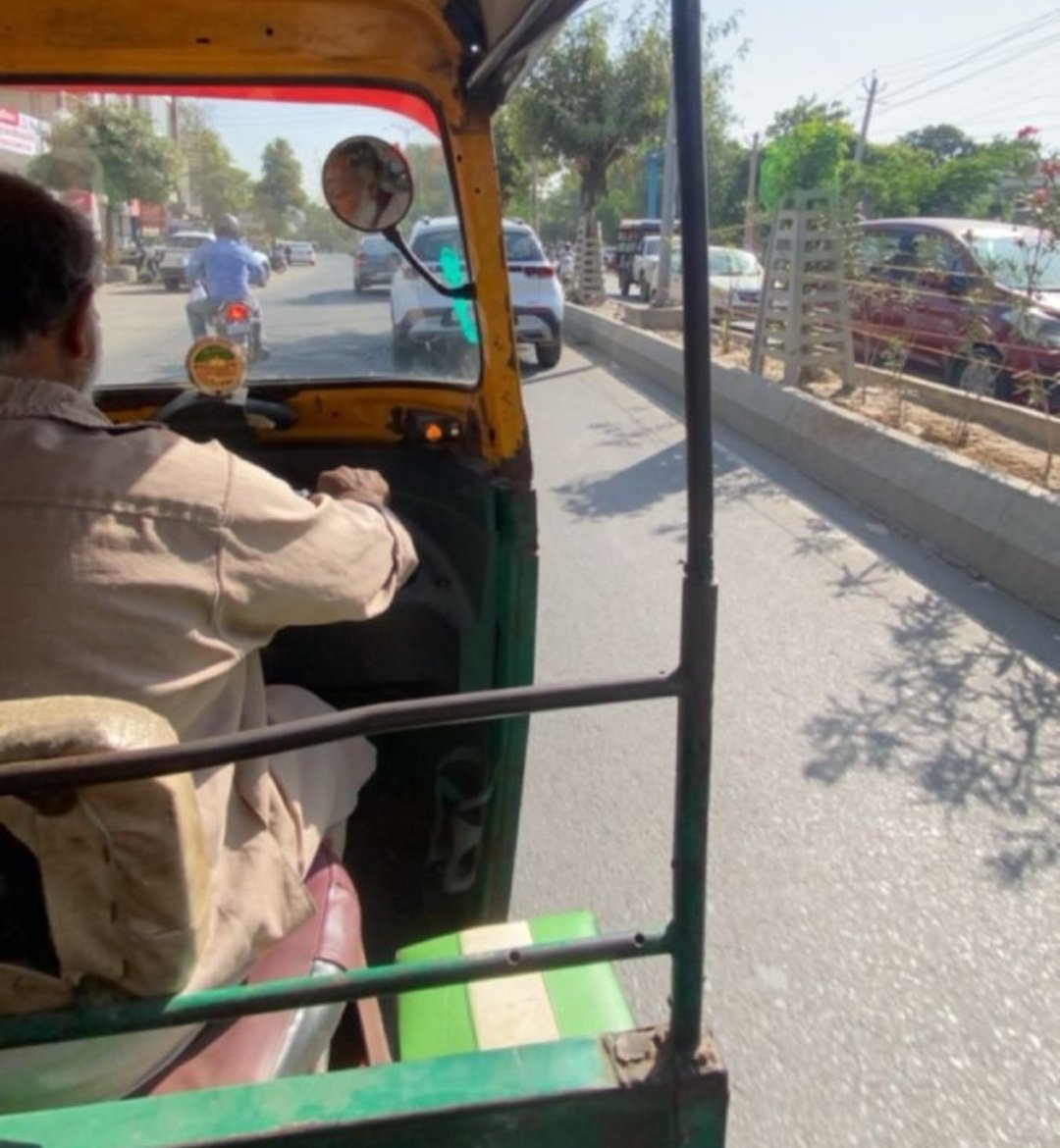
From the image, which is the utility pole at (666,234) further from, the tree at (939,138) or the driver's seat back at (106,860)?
the tree at (939,138)

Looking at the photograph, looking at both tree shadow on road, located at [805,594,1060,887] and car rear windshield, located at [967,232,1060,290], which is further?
car rear windshield, located at [967,232,1060,290]

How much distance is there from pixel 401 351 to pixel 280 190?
1.59 feet

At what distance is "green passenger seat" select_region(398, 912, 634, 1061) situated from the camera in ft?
5.67

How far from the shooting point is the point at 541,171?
2016cm

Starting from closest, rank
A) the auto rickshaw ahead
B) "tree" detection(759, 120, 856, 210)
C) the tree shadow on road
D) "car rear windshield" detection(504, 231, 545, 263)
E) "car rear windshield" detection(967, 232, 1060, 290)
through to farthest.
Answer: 1. the auto rickshaw ahead
2. the tree shadow on road
3. "car rear windshield" detection(967, 232, 1060, 290)
4. "tree" detection(759, 120, 856, 210)
5. "car rear windshield" detection(504, 231, 545, 263)

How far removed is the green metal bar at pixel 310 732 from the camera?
106cm

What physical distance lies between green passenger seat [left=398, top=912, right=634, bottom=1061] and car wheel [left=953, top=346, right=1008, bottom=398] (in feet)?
24.4

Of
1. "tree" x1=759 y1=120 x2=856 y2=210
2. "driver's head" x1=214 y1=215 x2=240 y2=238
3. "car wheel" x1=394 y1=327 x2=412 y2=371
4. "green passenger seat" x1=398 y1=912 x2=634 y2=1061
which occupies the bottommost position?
"green passenger seat" x1=398 y1=912 x2=634 y2=1061

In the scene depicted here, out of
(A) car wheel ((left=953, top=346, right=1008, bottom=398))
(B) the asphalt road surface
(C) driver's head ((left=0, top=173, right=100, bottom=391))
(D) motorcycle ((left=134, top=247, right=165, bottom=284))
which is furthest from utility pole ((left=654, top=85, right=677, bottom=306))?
(C) driver's head ((left=0, top=173, right=100, bottom=391))

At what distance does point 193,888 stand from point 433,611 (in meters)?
1.43

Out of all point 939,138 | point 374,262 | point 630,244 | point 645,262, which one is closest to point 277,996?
point 374,262

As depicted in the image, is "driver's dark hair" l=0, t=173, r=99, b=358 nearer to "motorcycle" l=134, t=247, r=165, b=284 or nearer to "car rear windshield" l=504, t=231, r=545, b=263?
"motorcycle" l=134, t=247, r=165, b=284

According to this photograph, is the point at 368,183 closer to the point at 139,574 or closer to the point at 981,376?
the point at 139,574

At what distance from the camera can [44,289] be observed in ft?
5.09
